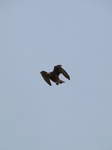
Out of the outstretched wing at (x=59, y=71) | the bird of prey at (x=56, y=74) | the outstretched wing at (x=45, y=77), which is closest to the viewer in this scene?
the outstretched wing at (x=59, y=71)

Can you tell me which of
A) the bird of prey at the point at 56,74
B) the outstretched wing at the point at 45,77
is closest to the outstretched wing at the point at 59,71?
the bird of prey at the point at 56,74

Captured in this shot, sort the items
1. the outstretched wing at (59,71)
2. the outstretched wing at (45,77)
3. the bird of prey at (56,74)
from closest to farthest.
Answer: the outstretched wing at (59,71)
the bird of prey at (56,74)
the outstretched wing at (45,77)

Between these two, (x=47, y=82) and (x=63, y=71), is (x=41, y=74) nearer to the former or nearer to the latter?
(x=47, y=82)

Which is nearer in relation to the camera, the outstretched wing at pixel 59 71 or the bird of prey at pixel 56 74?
the outstretched wing at pixel 59 71

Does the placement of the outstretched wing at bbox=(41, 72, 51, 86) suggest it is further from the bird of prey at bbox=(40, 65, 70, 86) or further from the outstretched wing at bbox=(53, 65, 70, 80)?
the outstretched wing at bbox=(53, 65, 70, 80)

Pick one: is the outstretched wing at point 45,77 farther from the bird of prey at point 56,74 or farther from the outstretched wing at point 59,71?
the outstretched wing at point 59,71

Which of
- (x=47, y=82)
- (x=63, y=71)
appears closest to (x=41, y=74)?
(x=47, y=82)

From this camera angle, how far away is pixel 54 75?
66.3ft

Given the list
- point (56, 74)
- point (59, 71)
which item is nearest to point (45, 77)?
point (56, 74)

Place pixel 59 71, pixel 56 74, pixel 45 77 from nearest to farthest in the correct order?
pixel 59 71
pixel 56 74
pixel 45 77

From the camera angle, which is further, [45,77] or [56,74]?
[45,77]

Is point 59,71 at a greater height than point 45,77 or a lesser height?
lesser

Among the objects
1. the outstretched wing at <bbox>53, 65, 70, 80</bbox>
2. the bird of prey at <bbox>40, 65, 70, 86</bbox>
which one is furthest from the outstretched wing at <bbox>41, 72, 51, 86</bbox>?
the outstretched wing at <bbox>53, 65, 70, 80</bbox>

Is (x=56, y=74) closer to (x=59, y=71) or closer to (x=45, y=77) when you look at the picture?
(x=59, y=71)
